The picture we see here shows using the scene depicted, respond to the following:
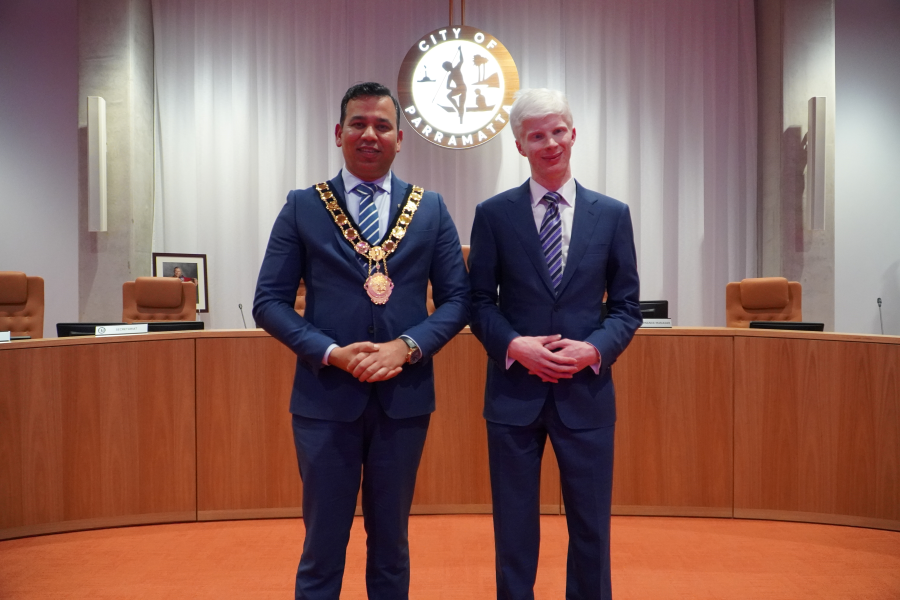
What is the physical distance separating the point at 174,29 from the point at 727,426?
613 centimetres

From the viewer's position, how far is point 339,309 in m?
1.71

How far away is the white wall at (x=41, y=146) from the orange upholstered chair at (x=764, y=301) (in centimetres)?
615

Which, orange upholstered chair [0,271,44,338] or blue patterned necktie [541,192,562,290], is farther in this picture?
orange upholstered chair [0,271,44,338]

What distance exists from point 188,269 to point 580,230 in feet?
17.5

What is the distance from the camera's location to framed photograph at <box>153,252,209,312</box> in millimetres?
6191

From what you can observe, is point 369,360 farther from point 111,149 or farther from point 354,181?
point 111,149

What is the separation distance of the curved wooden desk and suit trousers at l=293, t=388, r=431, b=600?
1.49 m

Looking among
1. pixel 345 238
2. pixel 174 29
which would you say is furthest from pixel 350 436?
pixel 174 29

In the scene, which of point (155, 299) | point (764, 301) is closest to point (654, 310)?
point (764, 301)

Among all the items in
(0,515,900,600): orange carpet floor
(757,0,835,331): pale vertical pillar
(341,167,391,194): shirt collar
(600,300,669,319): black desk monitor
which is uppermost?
(757,0,835,331): pale vertical pillar

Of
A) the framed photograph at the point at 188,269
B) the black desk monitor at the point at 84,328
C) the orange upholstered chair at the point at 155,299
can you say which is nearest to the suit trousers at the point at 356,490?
the black desk monitor at the point at 84,328

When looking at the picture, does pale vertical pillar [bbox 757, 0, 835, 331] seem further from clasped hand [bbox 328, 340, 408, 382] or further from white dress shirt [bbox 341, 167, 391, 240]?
clasped hand [bbox 328, 340, 408, 382]

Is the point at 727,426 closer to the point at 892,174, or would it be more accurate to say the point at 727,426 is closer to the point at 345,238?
the point at 345,238

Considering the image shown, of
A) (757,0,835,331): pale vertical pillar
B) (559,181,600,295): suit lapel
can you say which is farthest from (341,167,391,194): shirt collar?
(757,0,835,331): pale vertical pillar
